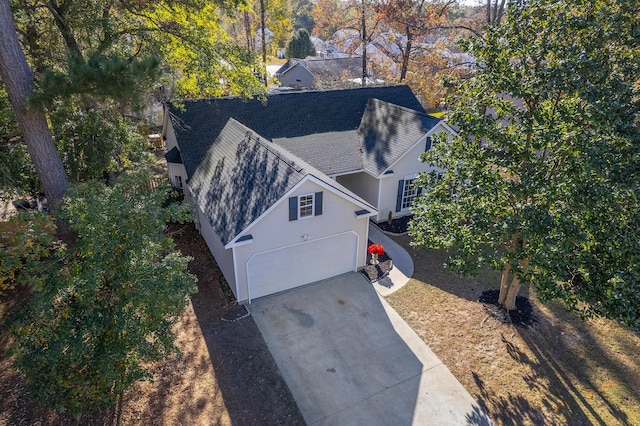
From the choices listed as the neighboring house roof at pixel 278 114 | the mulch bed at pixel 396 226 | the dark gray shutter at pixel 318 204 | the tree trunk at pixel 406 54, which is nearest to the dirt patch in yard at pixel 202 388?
the dark gray shutter at pixel 318 204

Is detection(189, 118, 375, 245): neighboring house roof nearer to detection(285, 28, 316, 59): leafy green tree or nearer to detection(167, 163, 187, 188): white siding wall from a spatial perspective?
detection(167, 163, 187, 188): white siding wall

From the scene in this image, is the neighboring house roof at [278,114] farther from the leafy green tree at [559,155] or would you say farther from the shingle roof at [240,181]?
the leafy green tree at [559,155]

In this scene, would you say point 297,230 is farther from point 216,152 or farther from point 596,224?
point 596,224

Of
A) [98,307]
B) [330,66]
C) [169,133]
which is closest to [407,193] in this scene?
[169,133]

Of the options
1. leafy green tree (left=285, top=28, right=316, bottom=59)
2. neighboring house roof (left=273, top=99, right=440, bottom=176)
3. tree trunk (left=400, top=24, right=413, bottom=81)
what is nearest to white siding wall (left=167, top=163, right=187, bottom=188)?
neighboring house roof (left=273, top=99, right=440, bottom=176)

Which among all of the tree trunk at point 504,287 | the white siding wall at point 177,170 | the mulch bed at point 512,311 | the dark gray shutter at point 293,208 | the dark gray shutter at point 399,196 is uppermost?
the dark gray shutter at point 293,208

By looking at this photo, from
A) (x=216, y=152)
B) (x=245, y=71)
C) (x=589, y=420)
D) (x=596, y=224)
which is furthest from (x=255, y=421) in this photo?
(x=245, y=71)
